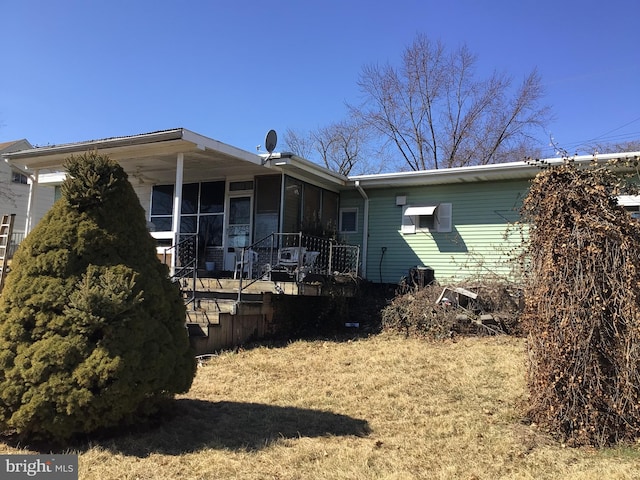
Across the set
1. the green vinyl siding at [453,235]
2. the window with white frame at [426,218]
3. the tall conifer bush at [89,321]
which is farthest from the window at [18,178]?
the tall conifer bush at [89,321]

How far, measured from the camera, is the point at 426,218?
12984mm

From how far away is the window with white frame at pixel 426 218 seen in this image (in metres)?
12.7

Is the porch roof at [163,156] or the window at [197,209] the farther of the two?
the window at [197,209]

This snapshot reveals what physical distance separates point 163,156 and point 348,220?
17.4 feet

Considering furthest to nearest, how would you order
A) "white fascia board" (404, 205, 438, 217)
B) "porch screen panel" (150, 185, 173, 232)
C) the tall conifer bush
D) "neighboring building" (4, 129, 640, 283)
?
"porch screen panel" (150, 185, 173, 232) → "white fascia board" (404, 205, 438, 217) → "neighboring building" (4, 129, 640, 283) → the tall conifer bush

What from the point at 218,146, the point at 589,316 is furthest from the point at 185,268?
the point at 589,316

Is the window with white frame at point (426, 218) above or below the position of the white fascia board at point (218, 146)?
below

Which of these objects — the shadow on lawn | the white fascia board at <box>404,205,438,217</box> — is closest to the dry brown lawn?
the shadow on lawn

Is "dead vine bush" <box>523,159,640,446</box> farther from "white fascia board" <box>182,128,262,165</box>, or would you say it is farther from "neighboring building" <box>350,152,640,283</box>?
"neighboring building" <box>350,152,640,283</box>

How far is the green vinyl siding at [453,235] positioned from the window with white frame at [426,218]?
0.11 meters

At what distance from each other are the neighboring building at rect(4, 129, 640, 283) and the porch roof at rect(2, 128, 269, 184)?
35mm

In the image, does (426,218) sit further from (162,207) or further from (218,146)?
(162,207)

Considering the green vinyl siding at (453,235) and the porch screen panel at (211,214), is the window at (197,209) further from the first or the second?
the green vinyl siding at (453,235)

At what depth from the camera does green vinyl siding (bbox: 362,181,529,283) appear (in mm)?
12000
